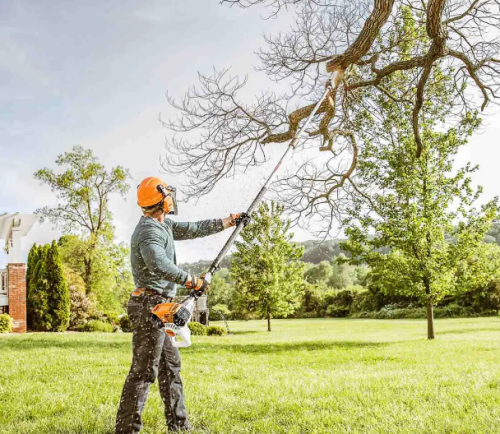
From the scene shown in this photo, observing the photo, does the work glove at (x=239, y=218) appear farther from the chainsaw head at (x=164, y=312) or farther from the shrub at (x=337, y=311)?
the shrub at (x=337, y=311)

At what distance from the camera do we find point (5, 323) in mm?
17047

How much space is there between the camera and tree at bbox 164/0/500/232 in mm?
7441

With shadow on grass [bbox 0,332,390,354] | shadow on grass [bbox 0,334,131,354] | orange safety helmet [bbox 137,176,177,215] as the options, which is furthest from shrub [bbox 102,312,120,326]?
orange safety helmet [bbox 137,176,177,215]

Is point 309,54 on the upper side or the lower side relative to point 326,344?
upper

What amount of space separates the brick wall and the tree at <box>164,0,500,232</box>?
12.7 metres

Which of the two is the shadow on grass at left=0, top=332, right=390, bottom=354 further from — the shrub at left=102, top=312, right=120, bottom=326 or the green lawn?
the shrub at left=102, top=312, right=120, bottom=326

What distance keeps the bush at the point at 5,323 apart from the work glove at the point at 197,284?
1553 centimetres

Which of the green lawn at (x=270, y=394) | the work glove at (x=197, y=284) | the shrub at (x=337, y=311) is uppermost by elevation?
the work glove at (x=197, y=284)

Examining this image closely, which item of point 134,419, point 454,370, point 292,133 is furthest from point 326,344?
point 134,419

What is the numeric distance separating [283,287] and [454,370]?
649 inches

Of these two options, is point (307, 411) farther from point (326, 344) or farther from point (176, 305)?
point (326, 344)

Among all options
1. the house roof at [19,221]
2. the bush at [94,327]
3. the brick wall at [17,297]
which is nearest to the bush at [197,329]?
the bush at [94,327]

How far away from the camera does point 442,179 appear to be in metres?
15.3

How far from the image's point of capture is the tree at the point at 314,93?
24.4 feet
